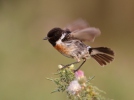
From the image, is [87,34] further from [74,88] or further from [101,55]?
[74,88]

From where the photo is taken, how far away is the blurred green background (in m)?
7.38

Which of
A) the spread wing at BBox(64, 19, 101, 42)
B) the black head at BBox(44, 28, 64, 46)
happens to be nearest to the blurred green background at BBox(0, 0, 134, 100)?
the spread wing at BBox(64, 19, 101, 42)

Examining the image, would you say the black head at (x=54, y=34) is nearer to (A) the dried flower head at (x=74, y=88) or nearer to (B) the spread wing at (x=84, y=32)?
(B) the spread wing at (x=84, y=32)

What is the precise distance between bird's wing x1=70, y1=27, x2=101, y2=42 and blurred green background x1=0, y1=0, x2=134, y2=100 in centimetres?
277

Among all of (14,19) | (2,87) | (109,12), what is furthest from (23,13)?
(2,87)

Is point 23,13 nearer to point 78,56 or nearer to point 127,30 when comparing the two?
point 127,30

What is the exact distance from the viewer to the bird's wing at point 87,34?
3848 millimetres

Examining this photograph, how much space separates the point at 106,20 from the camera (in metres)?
12.3

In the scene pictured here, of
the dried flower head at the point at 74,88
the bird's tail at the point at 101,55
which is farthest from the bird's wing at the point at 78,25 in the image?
the dried flower head at the point at 74,88

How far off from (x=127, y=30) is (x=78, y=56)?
8.20m

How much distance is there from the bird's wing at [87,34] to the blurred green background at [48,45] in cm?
277

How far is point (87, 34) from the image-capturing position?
154 inches

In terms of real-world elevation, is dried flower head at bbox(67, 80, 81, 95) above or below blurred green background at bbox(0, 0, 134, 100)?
below

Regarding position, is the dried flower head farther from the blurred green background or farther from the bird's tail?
the blurred green background
